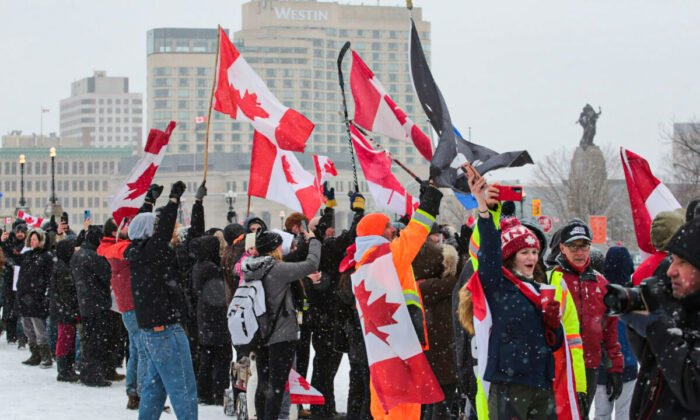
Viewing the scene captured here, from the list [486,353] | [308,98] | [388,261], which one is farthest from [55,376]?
[308,98]

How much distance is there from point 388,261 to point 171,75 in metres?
158

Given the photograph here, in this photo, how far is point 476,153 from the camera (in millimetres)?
6590

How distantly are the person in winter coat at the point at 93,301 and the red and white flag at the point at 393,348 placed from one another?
5945 millimetres

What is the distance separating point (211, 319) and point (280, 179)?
165 cm

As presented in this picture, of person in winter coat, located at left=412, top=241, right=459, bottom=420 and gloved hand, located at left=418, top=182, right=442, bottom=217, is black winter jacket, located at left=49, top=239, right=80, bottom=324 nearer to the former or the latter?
person in winter coat, located at left=412, top=241, right=459, bottom=420

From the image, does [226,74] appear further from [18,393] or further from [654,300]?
[654,300]

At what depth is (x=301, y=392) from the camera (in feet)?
27.3

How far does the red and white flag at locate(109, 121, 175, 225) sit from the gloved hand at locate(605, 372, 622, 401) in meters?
4.93

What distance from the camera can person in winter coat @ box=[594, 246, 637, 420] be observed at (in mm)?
6840

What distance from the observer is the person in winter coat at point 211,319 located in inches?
381

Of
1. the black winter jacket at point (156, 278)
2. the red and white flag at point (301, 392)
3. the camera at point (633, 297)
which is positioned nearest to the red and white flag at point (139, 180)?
the black winter jacket at point (156, 278)

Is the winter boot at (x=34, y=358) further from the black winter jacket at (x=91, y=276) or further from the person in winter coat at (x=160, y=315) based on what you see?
the person in winter coat at (x=160, y=315)

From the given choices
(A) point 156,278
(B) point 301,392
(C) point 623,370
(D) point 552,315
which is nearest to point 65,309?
(B) point 301,392

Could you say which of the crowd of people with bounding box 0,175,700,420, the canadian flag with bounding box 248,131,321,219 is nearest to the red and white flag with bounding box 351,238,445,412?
the crowd of people with bounding box 0,175,700,420
